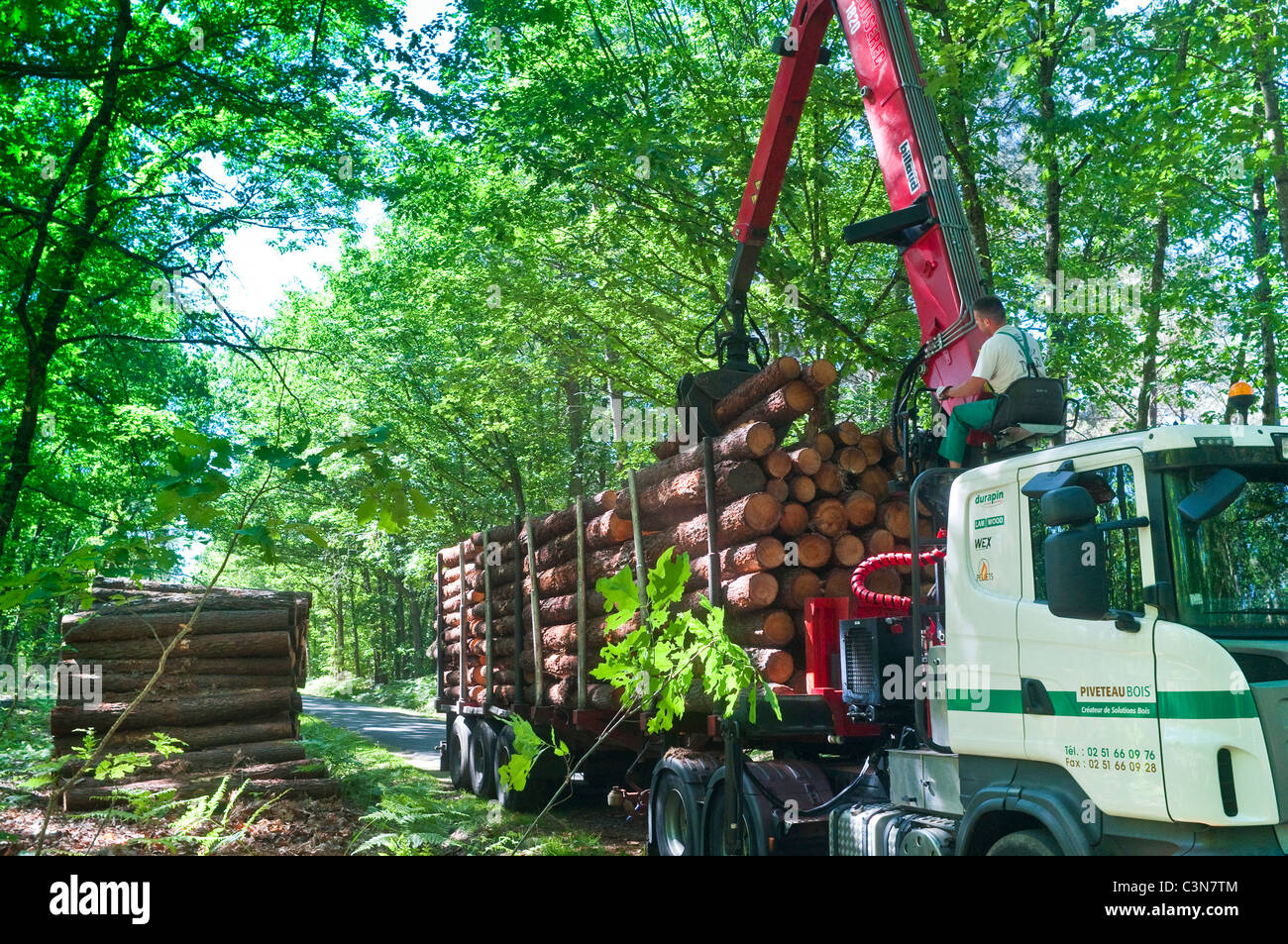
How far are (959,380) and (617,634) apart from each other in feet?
11.1

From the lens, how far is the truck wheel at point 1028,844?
4320 millimetres

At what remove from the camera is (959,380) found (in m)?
6.43

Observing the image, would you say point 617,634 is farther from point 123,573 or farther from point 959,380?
point 123,573

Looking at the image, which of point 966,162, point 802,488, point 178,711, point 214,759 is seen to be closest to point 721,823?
point 802,488

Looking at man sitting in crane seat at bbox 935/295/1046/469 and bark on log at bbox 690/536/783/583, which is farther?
bark on log at bbox 690/536/783/583

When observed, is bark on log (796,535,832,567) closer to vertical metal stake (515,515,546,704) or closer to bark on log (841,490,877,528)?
bark on log (841,490,877,528)

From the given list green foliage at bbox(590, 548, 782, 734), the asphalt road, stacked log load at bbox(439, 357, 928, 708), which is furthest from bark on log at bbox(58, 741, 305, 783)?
green foliage at bbox(590, 548, 782, 734)

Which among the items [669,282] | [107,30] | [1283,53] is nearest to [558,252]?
[669,282]

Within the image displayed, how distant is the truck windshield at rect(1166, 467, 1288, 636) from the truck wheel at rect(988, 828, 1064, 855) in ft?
3.70

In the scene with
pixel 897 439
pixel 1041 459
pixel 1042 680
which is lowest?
pixel 1042 680

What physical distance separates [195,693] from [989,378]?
8.22 m

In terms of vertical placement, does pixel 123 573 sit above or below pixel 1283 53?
below

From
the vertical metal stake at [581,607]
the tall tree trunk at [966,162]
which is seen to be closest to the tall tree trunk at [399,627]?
the tall tree trunk at [966,162]

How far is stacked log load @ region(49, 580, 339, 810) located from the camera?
943cm
